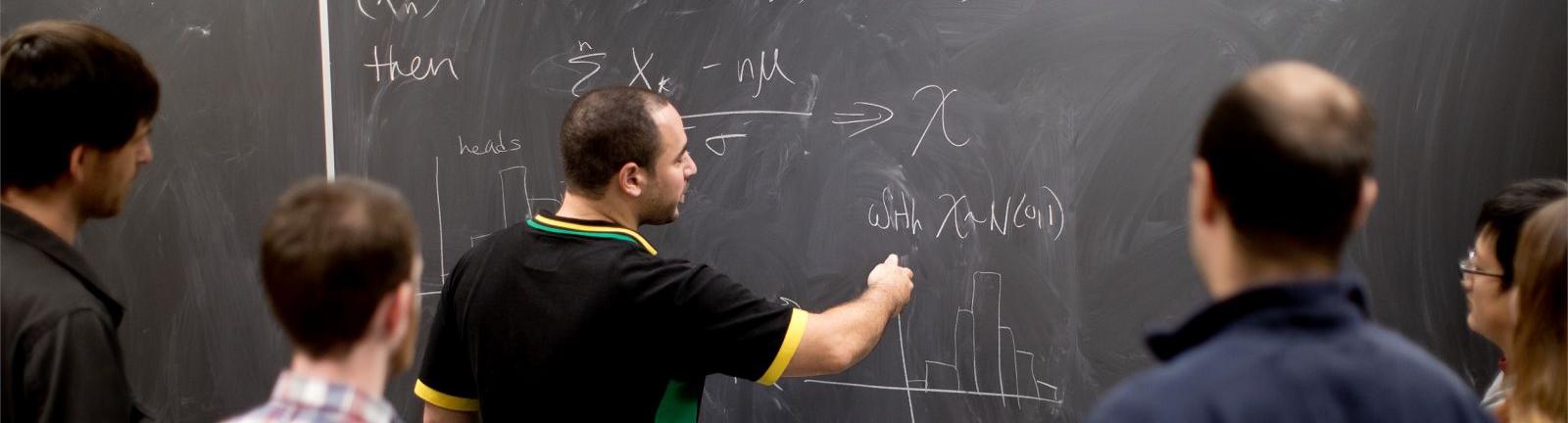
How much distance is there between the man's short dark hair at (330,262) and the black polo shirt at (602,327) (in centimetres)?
78

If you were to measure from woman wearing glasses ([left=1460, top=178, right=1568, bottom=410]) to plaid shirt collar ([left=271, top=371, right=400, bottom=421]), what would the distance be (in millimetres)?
1505

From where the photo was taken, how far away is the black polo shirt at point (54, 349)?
1535 millimetres

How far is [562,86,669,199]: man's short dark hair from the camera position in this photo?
2.15 metres

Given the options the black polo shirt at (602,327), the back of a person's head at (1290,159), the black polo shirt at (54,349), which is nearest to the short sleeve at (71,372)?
the black polo shirt at (54,349)

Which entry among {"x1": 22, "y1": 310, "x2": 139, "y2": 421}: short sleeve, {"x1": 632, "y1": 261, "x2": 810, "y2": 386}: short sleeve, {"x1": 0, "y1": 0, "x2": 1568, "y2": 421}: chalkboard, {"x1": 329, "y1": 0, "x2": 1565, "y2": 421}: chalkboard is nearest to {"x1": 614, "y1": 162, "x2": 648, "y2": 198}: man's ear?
{"x1": 632, "y1": 261, "x2": 810, "y2": 386}: short sleeve

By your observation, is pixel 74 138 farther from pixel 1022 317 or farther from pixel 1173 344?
pixel 1022 317

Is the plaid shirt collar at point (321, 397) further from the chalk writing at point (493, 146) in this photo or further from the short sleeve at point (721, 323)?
the chalk writing at point (493, 146)

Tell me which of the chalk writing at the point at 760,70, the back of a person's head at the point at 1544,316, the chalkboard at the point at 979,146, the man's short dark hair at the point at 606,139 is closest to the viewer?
the back of a person's head at the point at 1544,316

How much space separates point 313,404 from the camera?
1229 mm

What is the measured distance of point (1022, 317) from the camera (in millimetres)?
2334

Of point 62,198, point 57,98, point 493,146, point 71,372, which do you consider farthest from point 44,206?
point 493,146

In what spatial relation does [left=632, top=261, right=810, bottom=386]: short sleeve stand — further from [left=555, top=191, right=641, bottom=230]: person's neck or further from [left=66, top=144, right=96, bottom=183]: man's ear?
[left=66, top=144, right=96, bottom=183]: man's ear

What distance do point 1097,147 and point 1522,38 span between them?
0.69 metres

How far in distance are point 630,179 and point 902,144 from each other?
57 centimetres
